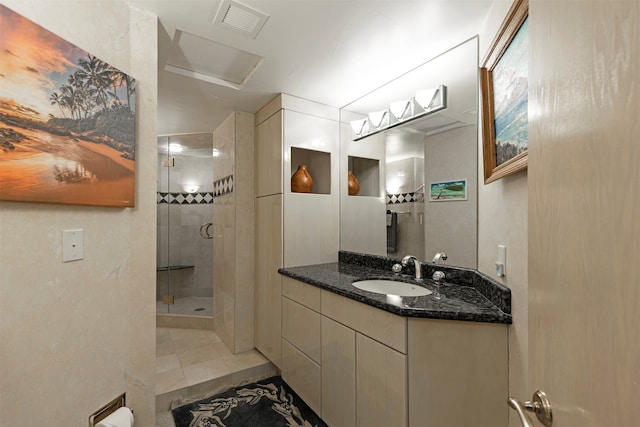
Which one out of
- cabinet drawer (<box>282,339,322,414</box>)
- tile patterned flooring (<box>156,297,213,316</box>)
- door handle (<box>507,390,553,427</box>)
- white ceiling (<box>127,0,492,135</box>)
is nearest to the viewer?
door handle (<box>507,390,553,427</box>)

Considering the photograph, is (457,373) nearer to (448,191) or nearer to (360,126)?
(448,191)

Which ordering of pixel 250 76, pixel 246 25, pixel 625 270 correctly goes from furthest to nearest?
pixel 250 76 → pixel 246 25 → pixel 625 270

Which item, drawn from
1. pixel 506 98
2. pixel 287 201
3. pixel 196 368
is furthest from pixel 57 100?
pixel 196 368

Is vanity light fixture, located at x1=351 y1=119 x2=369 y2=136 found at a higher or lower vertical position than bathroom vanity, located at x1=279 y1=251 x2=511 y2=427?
higher

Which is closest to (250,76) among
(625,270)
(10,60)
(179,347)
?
(10,60)

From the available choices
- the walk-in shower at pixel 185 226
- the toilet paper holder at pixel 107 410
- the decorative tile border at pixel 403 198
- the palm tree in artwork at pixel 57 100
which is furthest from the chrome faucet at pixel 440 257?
the walk-in shower at pixel 185 226

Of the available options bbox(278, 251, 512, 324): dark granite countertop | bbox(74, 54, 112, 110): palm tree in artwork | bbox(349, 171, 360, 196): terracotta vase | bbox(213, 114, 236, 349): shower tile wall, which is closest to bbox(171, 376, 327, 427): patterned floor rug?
bbox(213, 114, 236, 349): shower tile wall

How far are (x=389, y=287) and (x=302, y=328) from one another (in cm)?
69

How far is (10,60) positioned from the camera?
94 centimetres

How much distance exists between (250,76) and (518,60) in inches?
66.6

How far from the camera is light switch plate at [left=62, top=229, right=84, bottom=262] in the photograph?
1152mm

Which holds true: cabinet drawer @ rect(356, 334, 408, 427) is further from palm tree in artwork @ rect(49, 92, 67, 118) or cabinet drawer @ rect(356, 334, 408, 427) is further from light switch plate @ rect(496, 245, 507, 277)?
palm tree in artwork @ rect(49, 92, 67, 118)

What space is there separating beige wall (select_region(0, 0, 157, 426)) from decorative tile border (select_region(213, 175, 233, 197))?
51.1 inches

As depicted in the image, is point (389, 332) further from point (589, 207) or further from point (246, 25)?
point (246, 25)
